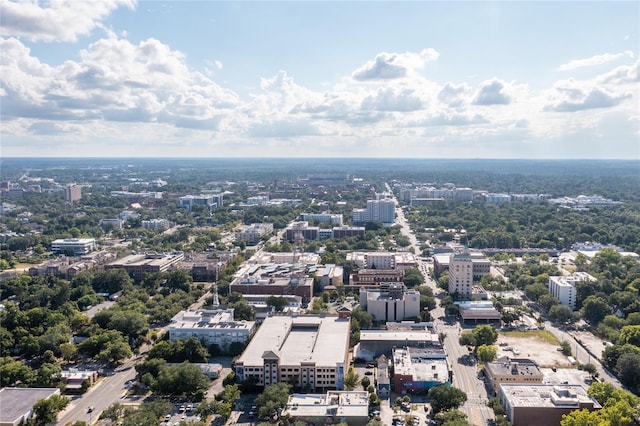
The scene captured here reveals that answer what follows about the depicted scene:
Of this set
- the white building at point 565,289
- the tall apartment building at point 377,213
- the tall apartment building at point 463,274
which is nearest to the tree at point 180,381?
the tall apartment building at point 463,274

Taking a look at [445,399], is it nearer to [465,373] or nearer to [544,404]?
[544,404]

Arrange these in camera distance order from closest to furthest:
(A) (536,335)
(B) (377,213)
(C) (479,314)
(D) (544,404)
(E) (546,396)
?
(D) (544,404)
(E) (546,396)
(A) (536,335)
(C) (479,314)
(B) (377,213)

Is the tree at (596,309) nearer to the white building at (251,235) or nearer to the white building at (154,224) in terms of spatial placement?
the white building at (251,235)

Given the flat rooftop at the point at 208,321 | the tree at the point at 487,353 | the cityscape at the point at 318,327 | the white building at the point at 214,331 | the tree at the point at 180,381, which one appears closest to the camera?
the cityscape at the point at 318,327

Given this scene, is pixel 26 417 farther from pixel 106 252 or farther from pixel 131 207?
pixel 131 207

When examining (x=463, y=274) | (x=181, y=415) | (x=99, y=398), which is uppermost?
(x=463, y=274)

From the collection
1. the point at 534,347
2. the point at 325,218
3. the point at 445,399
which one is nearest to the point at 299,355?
the point at 445,399
